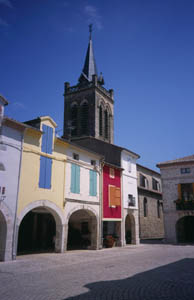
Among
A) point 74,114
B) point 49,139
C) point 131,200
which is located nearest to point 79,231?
point 131,200

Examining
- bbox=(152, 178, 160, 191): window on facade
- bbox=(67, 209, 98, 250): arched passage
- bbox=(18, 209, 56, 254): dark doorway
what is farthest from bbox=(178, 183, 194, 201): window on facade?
bbox=(18, 209, 56, 254): dark doorway

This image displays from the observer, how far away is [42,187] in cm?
1534

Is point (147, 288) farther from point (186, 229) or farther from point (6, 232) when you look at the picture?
point (186, 229)

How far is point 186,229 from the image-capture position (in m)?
28.7

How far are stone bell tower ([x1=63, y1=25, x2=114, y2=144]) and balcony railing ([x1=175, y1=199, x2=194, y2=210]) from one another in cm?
1811

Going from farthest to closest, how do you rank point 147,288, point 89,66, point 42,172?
point 89,66 < point 42,172 < point 147,288

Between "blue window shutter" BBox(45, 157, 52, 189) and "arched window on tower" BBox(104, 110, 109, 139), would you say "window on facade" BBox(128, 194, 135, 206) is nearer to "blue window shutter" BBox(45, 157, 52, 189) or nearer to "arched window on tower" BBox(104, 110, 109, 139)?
"blue window shutter" BBox(45, 157, 52, 189)

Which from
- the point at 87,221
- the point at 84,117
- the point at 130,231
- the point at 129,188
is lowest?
the point at 130,231

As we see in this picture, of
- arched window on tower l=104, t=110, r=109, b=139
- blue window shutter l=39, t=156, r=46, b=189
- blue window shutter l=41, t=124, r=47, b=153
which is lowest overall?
blue window shutter l=39, t=156, r=46, b=189

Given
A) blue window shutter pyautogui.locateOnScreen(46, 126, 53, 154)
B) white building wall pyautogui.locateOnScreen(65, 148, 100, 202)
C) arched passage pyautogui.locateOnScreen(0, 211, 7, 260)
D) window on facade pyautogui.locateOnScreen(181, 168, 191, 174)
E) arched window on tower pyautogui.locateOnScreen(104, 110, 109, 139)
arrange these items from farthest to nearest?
1. arched window on tower pyautogui.locateOnScreen(104, 110, 109, 139)
2. window on facade pyautogui.locateOnScreen(181, 168, 191, 174)
3. white building wall pyautogui.locateOnScreen(65, 148, 100, 202)
4. blue window shutter pyautogui.locateOnScreen(46, 126, 53, 154)
5. arched passage pyautogui.locateOnScreen(0, 211, 7, 260)

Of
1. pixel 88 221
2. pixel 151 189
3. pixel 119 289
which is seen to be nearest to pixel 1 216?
pixel 119 289

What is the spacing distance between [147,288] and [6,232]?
8.05 metres

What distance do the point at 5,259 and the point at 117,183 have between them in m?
12.2

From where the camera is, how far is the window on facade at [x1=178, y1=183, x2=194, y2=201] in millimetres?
27312
